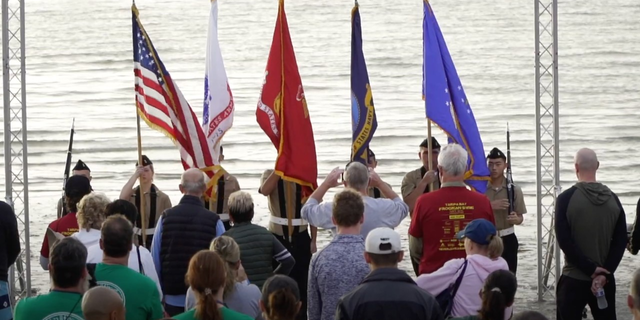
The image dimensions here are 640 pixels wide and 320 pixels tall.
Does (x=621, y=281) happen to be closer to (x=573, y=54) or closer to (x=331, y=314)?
(x=331, y=314)

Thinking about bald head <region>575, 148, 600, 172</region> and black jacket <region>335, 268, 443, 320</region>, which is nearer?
black jacket <region>335, 268, 443, 320</region>

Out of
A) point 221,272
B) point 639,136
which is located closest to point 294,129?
point 221,272

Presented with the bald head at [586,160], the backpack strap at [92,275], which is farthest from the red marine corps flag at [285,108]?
the backpack strap at [92,275]

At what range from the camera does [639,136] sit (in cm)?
2580

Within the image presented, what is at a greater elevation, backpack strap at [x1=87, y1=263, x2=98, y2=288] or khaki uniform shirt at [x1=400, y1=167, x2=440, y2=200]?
khaki uniform shirt at [x1=400, y1=167, x2=440, y2=200]

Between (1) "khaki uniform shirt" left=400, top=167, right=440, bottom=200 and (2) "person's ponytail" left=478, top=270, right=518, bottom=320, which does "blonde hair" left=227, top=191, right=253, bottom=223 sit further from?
(1) "khaki uniform shirt" left=400, top=167, right=440, bottom=200

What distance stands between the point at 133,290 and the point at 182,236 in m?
1.62

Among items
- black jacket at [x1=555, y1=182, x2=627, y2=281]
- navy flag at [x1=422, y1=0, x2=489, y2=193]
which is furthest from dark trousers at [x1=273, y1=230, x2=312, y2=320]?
black jacket at [x1=555, y1=182, x2=627, y2=281]

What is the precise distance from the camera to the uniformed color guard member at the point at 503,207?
411 inches

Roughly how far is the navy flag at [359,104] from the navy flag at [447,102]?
51 cm

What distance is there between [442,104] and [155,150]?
15664 mm

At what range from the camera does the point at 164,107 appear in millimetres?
10273

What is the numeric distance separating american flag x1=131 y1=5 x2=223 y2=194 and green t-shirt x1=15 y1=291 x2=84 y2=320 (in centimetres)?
412

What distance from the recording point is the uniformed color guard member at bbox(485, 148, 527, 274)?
10.4 meters
